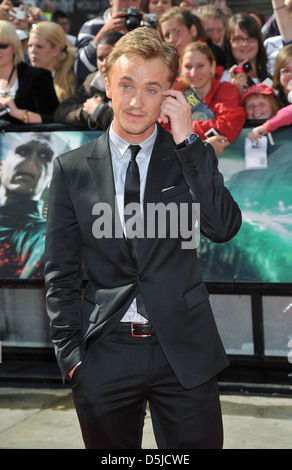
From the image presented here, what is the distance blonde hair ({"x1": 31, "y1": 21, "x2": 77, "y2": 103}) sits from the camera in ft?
22.4

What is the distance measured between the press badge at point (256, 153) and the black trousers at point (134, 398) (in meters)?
3.06

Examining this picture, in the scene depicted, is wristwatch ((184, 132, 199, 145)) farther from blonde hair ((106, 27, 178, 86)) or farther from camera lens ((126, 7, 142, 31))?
camera lens ((126, 7, 142, 31))

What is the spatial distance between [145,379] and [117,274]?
43 cm

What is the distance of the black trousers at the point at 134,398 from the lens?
8.86 feet

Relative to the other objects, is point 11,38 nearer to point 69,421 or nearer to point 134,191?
point 69,421

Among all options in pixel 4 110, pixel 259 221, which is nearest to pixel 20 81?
pixel 4 110

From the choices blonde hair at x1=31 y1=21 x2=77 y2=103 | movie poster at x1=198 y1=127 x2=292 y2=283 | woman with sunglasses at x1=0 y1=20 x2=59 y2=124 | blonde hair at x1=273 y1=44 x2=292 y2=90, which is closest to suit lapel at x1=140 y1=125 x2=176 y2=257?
movie poster at x1=198 y1=127 x2=292 y2=283

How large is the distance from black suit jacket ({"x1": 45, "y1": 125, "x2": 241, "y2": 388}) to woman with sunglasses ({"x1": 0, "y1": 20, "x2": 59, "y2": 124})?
3675mm

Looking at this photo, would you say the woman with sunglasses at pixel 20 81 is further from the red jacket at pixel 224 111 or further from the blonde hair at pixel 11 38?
the red jacket at pixel 224 111

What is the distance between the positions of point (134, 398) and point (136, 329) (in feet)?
0.91

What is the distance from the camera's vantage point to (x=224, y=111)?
5570 millimetres

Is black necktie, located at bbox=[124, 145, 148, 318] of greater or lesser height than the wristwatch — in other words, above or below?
below

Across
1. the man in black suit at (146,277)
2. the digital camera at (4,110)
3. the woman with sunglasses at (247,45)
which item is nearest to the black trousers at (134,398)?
the man in black suit at (146,277)

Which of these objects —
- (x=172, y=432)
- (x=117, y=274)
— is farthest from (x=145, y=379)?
(x=117, y=274)
